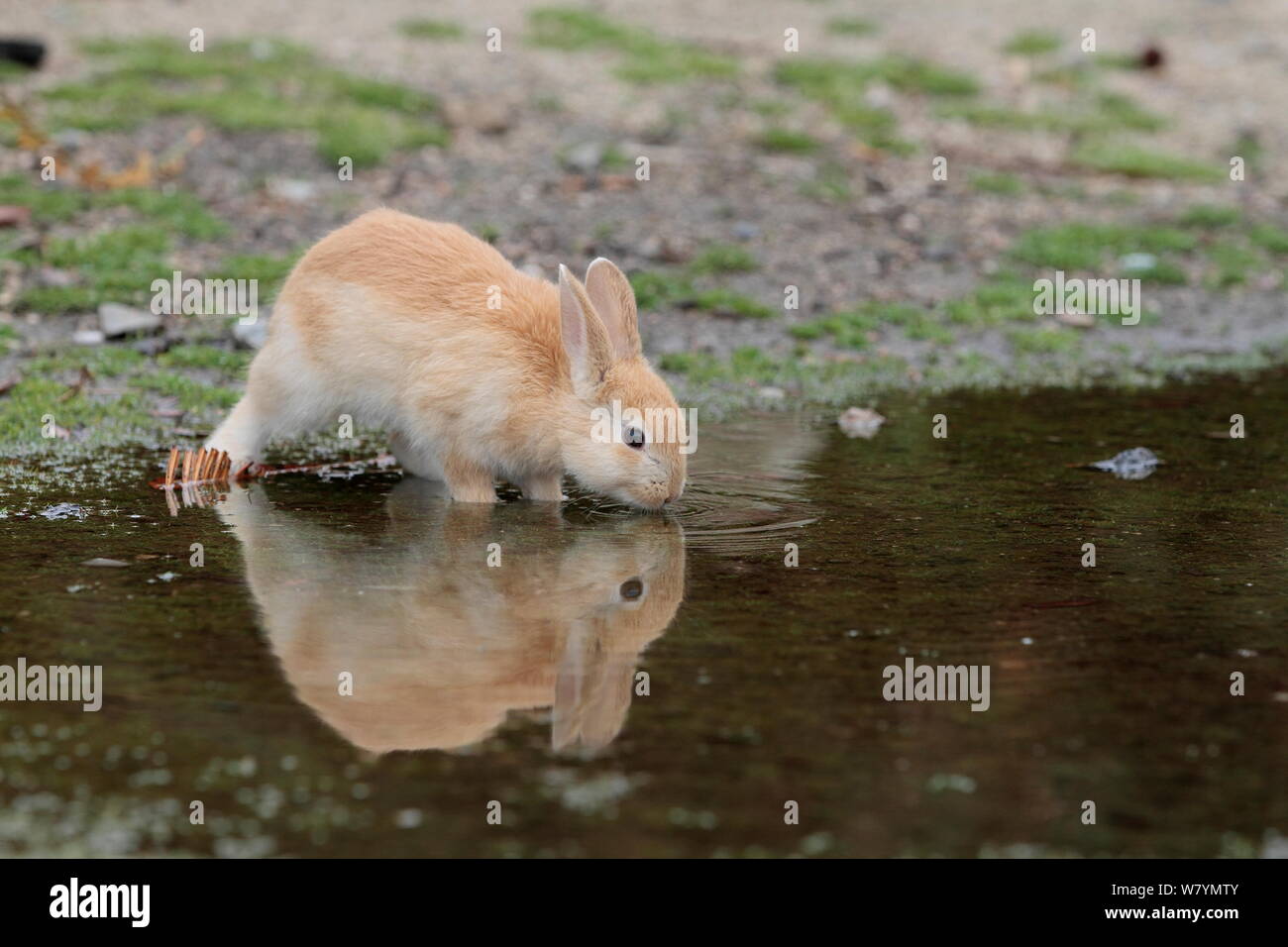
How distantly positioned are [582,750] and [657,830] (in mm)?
516

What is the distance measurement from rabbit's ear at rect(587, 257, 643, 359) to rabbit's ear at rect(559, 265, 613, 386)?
0.12 metres

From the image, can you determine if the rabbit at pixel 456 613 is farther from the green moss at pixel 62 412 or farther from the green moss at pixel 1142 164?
the green moss at pixel 1142 164

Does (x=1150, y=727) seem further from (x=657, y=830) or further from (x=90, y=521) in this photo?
(x=90, y=521)

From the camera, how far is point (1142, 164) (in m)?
14.5

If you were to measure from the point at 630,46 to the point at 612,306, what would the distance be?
9498 mm

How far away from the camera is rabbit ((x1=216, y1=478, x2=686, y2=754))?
4758mm

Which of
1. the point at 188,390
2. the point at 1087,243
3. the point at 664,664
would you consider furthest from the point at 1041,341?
the point at 664,664

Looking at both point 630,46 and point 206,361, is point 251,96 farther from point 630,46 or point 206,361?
point 206,361

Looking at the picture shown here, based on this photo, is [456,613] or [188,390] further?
[188,390]

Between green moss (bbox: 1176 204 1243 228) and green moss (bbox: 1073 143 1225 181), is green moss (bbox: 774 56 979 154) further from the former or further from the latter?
green moss (bbox: 1176 204 1243 228)

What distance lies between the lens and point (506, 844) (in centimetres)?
390

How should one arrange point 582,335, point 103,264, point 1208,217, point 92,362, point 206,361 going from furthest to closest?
1. point 1208,217
2. point 103,264
3. point 206,361
4. point 92,362
5. point 582,335

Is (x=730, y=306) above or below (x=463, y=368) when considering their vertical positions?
above

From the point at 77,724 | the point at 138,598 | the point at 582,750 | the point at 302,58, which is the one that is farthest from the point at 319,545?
the point at 302,58
